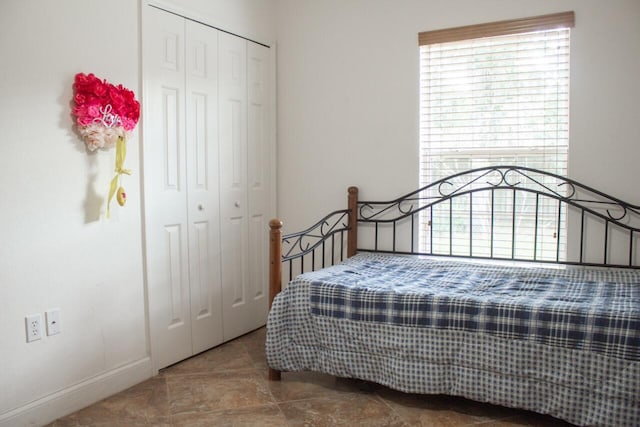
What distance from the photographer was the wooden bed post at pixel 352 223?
3.28 meters

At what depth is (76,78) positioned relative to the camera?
87.2 inches

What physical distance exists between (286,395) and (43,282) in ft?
3.61

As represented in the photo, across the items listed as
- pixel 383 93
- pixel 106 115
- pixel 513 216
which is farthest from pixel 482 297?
pixel 106 115

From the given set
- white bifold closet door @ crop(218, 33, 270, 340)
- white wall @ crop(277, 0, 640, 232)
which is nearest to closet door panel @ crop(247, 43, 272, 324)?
white bifold closet door @ crop(218, 33, 270, 340)

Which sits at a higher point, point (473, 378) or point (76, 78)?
point (76, 78)

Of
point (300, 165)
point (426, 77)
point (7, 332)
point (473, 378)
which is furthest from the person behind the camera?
point (300, 165)

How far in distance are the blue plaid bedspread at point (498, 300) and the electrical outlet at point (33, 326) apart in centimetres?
109

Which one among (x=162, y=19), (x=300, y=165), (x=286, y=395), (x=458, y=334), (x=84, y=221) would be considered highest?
(x=162, y=19)

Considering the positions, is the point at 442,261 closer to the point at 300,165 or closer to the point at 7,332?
the point at 300,165

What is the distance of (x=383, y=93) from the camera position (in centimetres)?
321

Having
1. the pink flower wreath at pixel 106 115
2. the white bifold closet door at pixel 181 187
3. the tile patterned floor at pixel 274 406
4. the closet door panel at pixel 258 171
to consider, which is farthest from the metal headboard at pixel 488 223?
the pink flower wreath at pixel 106 115

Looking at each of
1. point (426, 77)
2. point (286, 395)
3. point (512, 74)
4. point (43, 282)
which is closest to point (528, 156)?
point (512, 74)

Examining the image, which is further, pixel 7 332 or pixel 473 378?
pixel 473 378

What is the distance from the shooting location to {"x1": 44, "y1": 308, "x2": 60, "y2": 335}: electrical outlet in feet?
7.11
